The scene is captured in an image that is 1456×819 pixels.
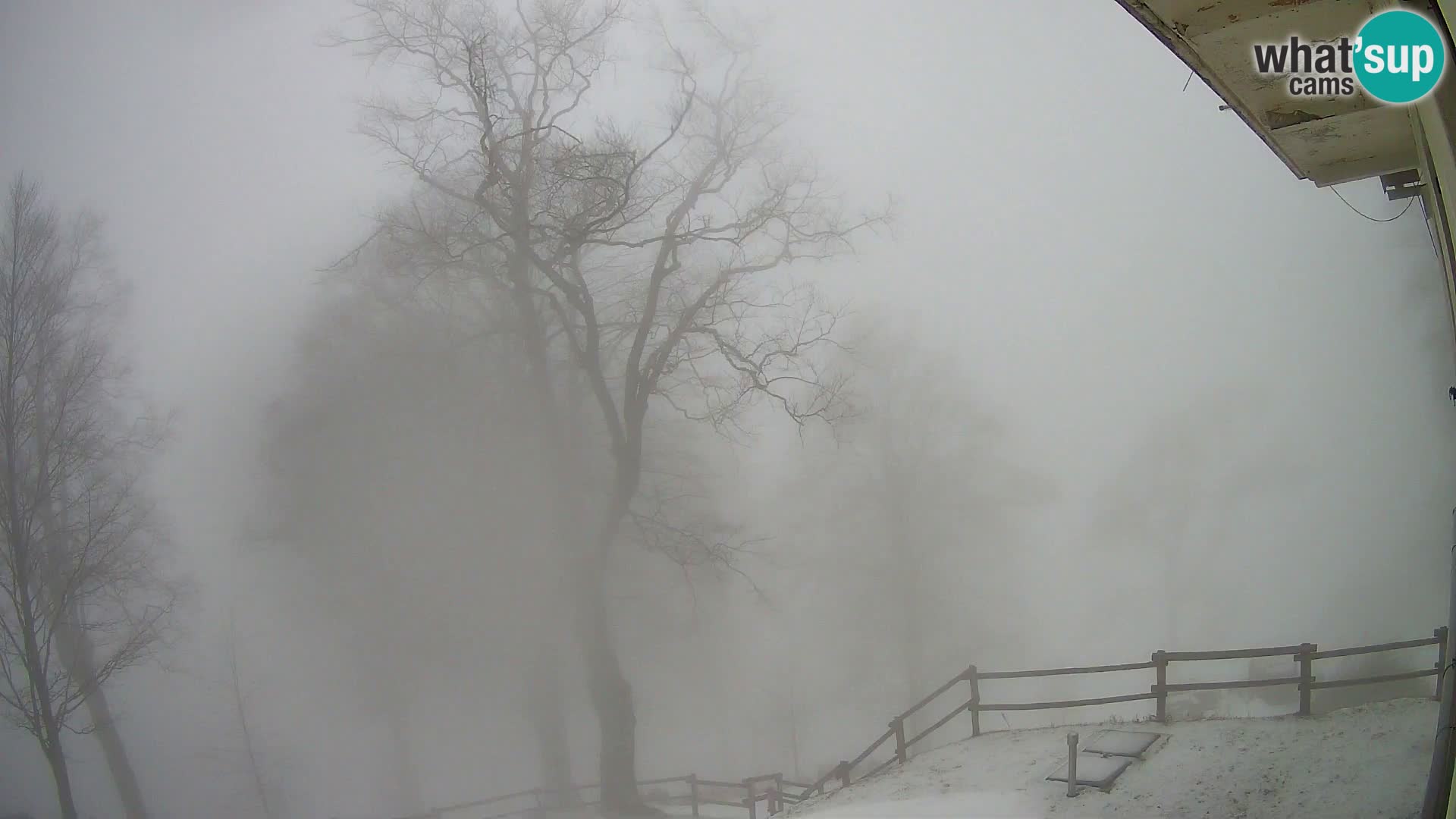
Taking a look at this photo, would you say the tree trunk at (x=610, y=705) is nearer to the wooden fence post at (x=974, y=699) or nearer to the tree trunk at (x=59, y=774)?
the wooden fence post at (x=974, y=699)

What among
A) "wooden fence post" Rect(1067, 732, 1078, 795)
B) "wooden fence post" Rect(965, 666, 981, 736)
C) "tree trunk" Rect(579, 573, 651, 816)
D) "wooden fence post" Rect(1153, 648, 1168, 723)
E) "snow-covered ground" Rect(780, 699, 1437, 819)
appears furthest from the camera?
"tree trunk" Rect(579, 573, 651, 816)

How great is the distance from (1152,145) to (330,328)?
867 cm

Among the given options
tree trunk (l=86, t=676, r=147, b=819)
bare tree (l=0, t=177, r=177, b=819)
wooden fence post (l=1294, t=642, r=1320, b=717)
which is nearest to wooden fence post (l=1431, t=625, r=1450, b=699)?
wooden fence post (l=1294, t=642, r=1320, b=717)

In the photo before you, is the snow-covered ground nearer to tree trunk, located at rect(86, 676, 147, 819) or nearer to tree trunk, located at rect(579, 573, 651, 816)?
tree trunk, located at rect(579, 573, 651, 816)

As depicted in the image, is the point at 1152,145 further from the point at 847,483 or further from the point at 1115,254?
the point at 847,483

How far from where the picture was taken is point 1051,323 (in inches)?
298

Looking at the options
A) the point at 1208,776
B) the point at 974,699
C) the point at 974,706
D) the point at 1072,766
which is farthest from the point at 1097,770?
the point at 974,699

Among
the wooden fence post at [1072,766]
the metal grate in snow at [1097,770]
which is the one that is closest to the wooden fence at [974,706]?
the metal grate in snow at [1097,770]

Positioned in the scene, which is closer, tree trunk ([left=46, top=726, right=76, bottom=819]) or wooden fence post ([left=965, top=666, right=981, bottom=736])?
wooden fence post ([left=965, top=666, right=981, bottom=736])

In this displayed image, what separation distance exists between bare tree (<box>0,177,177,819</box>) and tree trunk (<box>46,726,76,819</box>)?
0.04 feet

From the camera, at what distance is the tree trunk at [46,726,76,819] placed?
7992mm

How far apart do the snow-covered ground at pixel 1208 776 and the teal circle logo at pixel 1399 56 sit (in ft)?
11.5

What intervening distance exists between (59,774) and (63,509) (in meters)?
2.80

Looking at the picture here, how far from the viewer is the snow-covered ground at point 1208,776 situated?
4.24 meters
